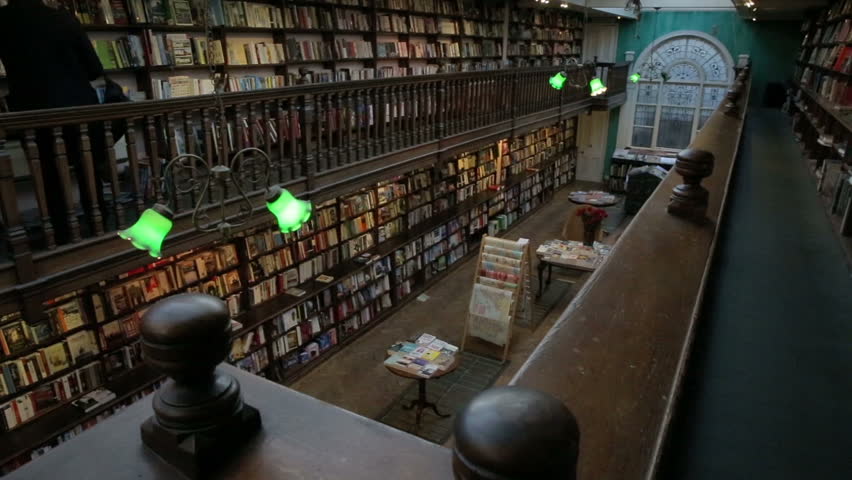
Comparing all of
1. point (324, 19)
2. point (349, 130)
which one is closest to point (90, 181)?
point (349, 130)

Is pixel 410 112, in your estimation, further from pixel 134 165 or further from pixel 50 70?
pixel 50 70

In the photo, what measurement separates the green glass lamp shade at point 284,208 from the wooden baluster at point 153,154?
119cm

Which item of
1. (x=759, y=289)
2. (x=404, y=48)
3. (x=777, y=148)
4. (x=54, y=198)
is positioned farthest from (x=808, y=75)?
(x=54, y=198)

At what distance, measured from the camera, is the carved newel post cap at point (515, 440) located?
447 millimetres

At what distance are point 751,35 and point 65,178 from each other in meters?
15.5

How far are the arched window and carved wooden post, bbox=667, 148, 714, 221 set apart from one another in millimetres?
13904

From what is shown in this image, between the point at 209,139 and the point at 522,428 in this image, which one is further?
the point at 209,139

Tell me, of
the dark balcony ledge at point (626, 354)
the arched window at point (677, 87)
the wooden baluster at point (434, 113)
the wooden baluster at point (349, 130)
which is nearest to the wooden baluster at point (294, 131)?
the wooden baluster at point (349, 130)

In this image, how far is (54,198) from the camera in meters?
3.41

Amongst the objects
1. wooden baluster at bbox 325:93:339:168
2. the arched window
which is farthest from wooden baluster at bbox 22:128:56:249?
the arched window

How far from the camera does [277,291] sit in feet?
20.8

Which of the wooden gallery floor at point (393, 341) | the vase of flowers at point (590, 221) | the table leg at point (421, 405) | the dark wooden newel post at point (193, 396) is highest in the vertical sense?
the dark wooden newel post at point (193, 396)

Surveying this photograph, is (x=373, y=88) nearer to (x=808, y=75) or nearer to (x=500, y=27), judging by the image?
(x=500, y=27)

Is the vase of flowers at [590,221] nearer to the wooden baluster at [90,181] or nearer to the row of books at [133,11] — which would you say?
the row of books at [133,11]
